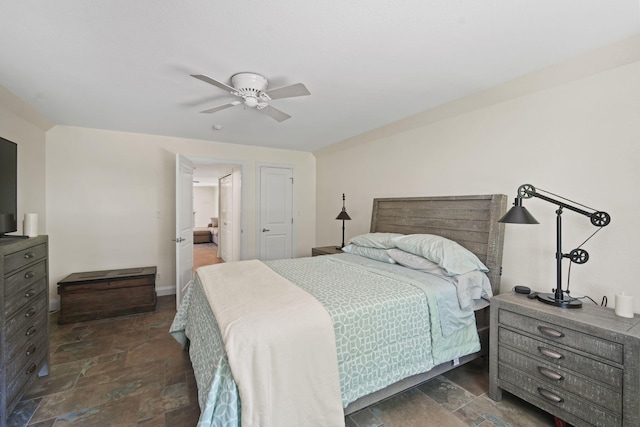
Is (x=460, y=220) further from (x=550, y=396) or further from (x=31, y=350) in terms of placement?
(x=31, y=350)

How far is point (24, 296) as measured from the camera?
6.05ft

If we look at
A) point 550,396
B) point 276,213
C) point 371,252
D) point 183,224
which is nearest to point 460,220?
point 371,252

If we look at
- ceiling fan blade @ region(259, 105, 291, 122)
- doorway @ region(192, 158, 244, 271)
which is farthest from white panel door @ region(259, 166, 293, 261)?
ceiling fan blade @ region(259, 105, 291, 122)

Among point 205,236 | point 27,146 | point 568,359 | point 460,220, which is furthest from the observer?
point 205,236

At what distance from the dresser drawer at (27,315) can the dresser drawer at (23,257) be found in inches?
11.4

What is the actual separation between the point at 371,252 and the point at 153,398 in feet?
7.23

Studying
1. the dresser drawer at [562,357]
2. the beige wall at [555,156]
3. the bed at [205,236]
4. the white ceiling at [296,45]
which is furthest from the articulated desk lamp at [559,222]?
the bed at [205,236]

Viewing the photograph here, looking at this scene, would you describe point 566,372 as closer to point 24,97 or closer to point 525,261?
point 525,261

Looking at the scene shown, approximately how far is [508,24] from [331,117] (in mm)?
1893

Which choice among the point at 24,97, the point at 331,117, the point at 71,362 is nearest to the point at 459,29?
the point at 331,117

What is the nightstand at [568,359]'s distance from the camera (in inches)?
56.5

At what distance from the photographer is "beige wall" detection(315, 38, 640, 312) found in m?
1.82

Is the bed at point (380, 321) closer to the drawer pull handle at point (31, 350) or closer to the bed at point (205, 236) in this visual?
the drawer pull handle at point (31, 350)

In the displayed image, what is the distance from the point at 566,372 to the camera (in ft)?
5.37
